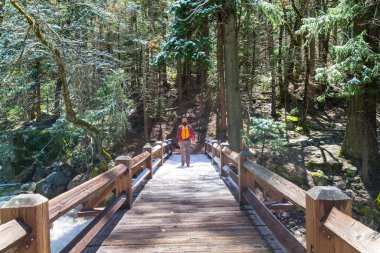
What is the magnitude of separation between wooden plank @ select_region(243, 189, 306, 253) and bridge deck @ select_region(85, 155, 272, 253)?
0.20 m

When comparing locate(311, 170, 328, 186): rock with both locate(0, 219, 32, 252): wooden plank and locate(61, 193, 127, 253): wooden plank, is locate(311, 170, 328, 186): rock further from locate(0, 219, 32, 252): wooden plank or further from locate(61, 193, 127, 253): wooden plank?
locate(0, 219, 32, 252): wooden plank

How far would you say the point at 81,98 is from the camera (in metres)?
15.9

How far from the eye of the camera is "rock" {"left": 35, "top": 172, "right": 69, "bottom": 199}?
1838 cm

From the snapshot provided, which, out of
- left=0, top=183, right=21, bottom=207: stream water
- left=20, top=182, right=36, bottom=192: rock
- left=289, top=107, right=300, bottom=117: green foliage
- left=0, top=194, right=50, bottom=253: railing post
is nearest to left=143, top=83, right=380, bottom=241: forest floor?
left=289, top=107, right=300, bottom=117: green foliage

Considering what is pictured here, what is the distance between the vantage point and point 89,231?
4102 millimetres

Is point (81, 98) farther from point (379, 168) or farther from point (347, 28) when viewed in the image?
point (379, 168)

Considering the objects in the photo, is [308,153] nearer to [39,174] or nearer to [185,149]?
[185,149]

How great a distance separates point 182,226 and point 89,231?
1.35m

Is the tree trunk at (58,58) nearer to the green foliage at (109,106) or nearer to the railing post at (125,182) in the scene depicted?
the green foliage at (109,106)

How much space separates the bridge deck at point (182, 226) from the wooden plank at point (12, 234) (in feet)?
5.57

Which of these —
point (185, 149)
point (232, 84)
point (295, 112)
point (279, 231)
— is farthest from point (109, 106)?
point (279, 231)

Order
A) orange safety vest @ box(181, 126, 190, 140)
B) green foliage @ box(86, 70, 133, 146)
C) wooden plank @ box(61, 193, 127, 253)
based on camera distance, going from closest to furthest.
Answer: wooden plank @ box(61, 193, 127, 253), orange safety vest @ box(181, 126, 190, 140), green foliage @ box(86, 70, 133, 146)

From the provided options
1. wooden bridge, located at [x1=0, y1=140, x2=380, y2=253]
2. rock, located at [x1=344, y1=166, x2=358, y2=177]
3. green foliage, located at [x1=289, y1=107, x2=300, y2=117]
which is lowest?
rock, located at [x1=344, y1=166, x2=358, y2=177]

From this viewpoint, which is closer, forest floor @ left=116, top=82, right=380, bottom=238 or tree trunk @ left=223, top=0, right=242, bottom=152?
forest floor @ left=116, top=82, right=380, bottom=238
